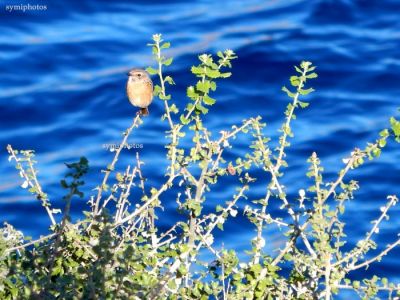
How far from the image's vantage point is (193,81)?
13383 mm

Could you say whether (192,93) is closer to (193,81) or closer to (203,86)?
(203,86)

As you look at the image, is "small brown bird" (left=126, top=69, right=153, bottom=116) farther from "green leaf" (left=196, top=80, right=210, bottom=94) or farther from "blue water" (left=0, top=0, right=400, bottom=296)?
"blue water" (left=0, top=0, right=400, bottom=296)

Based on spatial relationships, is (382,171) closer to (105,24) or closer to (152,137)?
(152,137)

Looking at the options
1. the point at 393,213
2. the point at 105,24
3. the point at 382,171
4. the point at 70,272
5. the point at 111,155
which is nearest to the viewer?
the point at 70,272

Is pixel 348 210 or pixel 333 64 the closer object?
pixel 348 210

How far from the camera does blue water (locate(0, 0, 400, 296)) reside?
1119 cm

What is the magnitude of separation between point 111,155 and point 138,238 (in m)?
7.97

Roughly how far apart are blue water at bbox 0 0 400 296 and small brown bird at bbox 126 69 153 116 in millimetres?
4028

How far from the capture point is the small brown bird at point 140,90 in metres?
5.47

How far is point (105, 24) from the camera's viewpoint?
50.1 ft

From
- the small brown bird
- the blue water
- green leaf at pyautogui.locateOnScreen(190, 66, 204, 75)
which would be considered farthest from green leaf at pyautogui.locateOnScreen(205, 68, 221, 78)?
the blue water

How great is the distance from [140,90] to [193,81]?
786 cm

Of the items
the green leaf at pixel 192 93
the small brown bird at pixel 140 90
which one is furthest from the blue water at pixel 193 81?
the green leaf at pixel 192 93

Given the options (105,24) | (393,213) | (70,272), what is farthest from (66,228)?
(105,24)
